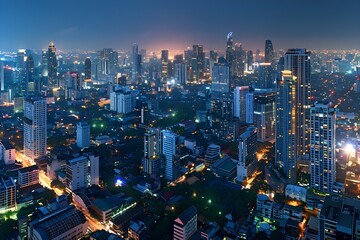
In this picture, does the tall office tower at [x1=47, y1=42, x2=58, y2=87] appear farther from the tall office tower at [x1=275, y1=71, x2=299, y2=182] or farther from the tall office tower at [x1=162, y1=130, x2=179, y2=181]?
the tall office tower at [x1=275, y1=71, x2=299, y2=182]

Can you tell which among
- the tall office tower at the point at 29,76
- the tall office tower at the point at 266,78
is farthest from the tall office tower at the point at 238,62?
the tall office tower at the point at 29,76

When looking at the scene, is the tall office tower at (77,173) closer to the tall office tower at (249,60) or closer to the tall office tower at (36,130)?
the tall office tower at (36,130)

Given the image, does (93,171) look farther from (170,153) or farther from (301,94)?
(301,94)

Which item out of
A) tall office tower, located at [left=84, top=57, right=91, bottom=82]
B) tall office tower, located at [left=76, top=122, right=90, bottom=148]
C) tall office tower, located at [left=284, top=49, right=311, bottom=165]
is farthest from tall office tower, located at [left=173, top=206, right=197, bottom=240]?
tall office tower, located at [left=84, top=57, right=91, bottom=82]

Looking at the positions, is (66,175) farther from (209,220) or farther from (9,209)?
(209,220)

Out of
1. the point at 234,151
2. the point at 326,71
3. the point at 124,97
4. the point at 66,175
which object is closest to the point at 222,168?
the point at 234,151
